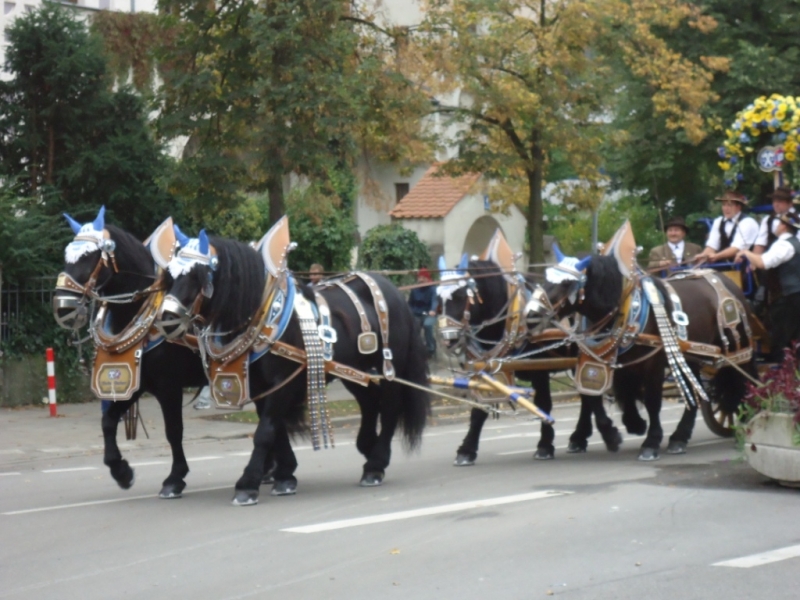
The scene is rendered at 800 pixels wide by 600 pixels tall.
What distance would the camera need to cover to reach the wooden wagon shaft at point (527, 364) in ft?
36.4

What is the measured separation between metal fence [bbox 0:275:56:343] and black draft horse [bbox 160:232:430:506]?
839 cm

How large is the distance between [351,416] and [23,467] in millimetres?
5417

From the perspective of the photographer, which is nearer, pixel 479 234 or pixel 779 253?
pixel 779 253

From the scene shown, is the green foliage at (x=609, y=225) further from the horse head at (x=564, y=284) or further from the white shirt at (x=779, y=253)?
the horse head at (x=564, y=284)

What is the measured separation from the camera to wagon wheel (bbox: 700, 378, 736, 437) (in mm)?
12703

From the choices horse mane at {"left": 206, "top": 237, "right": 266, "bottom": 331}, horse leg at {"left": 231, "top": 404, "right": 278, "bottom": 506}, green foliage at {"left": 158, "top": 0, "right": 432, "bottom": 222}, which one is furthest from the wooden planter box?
green foliage at {"left": 158, "top": 0, "right": 432, "bottom": 222}

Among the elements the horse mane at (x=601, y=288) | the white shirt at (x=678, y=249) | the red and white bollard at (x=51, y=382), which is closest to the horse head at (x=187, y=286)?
the horse mane at (x=601, y=288)

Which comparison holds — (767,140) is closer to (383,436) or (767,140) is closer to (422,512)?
(383,436)

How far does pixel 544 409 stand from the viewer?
38.9 feet

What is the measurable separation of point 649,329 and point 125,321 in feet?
15.7

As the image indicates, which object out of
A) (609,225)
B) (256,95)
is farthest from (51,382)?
(609,225)

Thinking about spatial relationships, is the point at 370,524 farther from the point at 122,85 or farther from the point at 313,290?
the point at 122,85

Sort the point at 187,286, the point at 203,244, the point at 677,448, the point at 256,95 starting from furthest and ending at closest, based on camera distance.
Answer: the point at 256,95 < the point at 677,448 < the point at 203,244 < the point at 187,286

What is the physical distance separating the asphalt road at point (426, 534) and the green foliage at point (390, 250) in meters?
13.7
